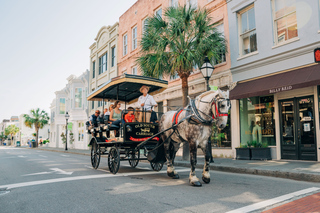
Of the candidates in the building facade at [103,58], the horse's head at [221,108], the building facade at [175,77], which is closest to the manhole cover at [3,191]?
the building facade at [175,77]

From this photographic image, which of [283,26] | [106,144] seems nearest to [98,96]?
[106,144]

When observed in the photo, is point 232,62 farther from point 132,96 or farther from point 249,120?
point 132,96

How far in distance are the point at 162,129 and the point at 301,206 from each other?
4.20 meters

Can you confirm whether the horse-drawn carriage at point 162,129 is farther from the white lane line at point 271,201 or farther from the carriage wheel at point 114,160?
the white lane line at point 271,201

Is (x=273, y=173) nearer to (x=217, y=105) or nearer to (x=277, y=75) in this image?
(x=217, y=105)

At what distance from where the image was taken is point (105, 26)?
2972 centimetres

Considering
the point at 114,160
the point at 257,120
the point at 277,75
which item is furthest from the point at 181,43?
the point at 114,160

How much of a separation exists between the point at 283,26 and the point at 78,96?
3007cm

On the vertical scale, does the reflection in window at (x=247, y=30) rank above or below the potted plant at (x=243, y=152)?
above

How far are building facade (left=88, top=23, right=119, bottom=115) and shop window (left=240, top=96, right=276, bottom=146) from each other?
15.4 meters

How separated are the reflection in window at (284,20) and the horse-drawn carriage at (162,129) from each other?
6.37m

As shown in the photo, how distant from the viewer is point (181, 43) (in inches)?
511

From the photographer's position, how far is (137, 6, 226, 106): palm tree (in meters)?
12.8

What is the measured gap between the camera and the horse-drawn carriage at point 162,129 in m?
6.21
